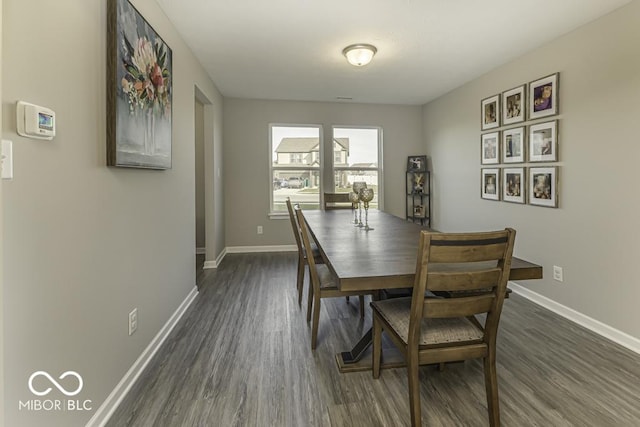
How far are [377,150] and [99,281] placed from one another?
486 cm

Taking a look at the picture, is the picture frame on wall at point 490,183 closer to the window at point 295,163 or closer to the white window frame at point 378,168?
the white window frame at point 378,168

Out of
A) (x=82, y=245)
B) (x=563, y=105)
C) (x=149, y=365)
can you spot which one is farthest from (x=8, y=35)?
(x=563, y=105)

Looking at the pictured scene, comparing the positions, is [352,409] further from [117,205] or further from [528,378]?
[117,205]

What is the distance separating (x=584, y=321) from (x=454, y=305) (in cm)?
207

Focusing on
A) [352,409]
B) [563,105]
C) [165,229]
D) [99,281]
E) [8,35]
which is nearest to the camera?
[8,35]

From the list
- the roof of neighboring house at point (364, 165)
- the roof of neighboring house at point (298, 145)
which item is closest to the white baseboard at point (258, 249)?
the roof of neighboring house at point (298, 145)

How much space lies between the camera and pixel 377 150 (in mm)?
5781

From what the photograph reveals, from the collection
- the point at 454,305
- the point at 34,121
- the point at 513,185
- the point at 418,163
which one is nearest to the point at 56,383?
the point at 34,121

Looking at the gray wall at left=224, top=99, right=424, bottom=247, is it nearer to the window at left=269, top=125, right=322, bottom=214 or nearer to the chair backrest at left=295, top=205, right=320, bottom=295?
the window at left=269, top=125, right=322, bottom=214

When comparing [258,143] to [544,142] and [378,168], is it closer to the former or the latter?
[378,168]

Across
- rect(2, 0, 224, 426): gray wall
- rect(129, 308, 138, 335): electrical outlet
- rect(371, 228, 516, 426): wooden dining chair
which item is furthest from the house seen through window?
rect(371, 228, 516, 426): wooden dining chair

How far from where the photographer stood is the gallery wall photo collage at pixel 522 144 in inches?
119

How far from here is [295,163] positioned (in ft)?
18.2

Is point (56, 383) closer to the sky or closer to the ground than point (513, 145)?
closer to the ground
